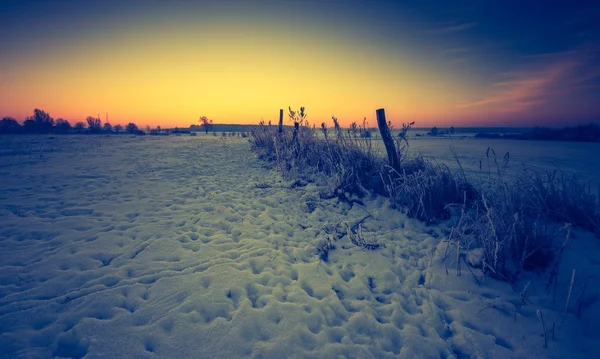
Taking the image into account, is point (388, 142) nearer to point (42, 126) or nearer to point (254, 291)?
point (254, 291)

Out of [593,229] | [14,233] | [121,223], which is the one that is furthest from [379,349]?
[14,233]

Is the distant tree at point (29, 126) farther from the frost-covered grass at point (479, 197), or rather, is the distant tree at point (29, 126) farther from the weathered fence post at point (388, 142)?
the weathered fence post at point (388, 142)

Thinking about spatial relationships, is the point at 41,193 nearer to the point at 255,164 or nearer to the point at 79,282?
the point at 79,282

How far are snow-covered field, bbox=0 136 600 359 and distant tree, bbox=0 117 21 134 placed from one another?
3651cm

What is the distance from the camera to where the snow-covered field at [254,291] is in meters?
2.35

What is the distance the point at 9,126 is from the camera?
1192 inches

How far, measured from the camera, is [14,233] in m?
3.99

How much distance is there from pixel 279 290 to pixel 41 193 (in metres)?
6.43

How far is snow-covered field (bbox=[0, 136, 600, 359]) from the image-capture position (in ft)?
7.72

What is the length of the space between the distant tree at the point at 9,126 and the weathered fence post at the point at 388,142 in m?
41.1

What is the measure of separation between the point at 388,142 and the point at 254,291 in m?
4.39

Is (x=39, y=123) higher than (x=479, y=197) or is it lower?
higher

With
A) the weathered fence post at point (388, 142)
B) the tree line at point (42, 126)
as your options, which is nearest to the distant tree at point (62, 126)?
the tree line at point (42, 126)

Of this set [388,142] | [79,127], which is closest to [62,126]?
[79,127]
